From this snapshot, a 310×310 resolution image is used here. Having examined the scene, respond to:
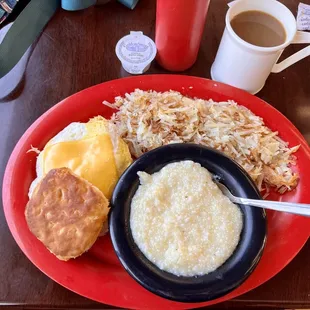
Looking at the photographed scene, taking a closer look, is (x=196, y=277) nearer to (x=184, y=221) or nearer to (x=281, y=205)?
(x=184, y=221)

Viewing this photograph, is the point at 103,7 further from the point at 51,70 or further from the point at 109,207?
the point at 109,207

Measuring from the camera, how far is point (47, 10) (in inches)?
53.3

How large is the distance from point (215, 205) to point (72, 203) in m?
0.30

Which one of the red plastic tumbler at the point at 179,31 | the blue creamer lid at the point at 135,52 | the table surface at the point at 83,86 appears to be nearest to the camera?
the table surface at the point at 83,86

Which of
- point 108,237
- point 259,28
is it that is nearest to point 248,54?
point 259,28

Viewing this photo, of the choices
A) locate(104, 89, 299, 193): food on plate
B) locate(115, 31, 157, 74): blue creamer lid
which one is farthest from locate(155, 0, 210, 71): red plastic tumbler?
locate(104, 89, 299, 193): food on plate

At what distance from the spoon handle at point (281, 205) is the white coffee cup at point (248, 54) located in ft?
1.28

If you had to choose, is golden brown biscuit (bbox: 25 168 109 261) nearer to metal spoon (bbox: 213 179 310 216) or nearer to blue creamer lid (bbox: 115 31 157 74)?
metal spoon (bbox: 213 179 310 216)

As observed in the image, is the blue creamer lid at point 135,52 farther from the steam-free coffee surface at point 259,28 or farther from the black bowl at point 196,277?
the black bowl at point 196,277

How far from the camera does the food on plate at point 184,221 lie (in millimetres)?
904

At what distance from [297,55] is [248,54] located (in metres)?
0.28

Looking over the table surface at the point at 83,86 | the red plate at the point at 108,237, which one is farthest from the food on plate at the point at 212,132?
the table surface at the point at 83,86

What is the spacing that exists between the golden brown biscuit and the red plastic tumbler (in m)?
0.49

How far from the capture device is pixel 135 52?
50.6 inches
